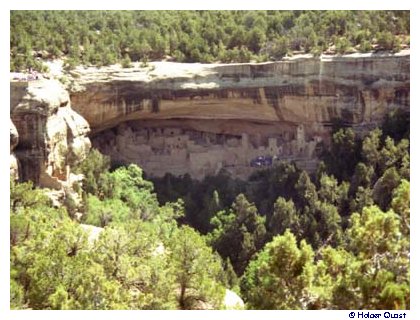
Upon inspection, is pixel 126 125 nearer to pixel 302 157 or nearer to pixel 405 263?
pixel 302 157

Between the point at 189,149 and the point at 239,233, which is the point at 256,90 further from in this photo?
the point at 239,233

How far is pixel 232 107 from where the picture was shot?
2606 centimetres

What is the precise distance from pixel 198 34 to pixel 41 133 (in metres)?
8.80

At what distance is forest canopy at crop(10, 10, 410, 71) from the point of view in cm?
2472

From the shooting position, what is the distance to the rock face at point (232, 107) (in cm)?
2422

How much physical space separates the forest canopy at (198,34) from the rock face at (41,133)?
9.02 ft

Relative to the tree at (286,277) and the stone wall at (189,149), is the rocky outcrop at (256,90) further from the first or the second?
the tree at (286,277)

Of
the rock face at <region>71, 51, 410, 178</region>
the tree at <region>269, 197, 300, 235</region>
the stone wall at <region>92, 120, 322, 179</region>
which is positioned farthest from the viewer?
the stone wall at <region>92, 120, 322, 179</region>

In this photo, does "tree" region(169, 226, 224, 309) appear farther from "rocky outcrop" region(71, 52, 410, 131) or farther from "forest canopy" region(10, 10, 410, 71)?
"forest canopy" region(10, 10, 410, 71)

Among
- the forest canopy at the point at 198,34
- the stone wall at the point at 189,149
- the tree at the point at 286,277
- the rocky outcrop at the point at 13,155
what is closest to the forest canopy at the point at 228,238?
the tree at the point at 286,277

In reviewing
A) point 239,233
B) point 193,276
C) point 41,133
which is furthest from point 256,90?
point 193,276

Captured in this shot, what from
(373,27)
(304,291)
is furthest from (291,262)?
(373,27)

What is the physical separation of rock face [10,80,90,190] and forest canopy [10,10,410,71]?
9.02 feet

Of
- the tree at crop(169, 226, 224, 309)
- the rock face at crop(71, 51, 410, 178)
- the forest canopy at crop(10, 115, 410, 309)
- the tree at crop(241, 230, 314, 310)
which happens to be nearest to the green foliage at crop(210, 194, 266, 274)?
the forest canopy at crop(10, 115, 410, 309)
